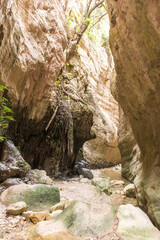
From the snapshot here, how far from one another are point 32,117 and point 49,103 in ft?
3.60

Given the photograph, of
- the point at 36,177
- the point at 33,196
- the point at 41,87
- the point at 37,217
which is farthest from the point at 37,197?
the point at 41,87

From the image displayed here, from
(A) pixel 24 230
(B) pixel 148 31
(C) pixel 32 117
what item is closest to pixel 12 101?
(C) pixel 32 117

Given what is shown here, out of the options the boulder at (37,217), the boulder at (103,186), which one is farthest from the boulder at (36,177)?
the boulder at (37,217)

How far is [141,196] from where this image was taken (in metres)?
3.45

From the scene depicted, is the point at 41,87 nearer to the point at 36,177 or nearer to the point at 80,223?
the point at 36,177

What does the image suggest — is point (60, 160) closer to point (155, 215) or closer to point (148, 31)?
point (155, 215)

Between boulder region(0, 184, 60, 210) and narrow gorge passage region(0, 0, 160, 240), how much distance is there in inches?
0.9

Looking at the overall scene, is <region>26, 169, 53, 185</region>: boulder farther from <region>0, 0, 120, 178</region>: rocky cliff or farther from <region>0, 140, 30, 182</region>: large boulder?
<region>0, 0, 120, 178</region>: rocky cliff

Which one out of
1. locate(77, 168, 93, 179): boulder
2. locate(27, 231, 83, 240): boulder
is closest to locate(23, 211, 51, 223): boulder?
locate(27, 231, 83, 240): boulder

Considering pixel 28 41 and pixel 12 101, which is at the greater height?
pixel 28 41

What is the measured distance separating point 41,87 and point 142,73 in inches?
180

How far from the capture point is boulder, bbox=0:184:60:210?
11.6 feet

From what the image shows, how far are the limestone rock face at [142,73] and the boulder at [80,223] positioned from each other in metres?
0.80

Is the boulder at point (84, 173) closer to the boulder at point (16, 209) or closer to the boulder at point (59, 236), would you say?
the boulder at point (16, 209)
